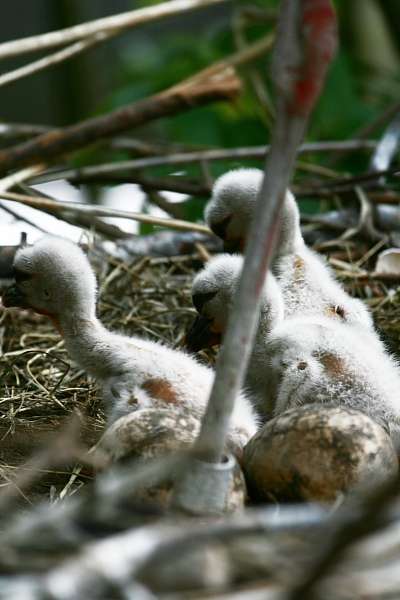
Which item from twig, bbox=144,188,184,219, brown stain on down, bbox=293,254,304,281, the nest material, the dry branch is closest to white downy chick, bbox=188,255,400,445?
brown stain on down, bbox=293,254,304,281

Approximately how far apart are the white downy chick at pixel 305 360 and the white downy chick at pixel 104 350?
0.09 m

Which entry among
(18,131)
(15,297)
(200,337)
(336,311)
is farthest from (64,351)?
(18,131)

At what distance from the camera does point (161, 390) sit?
201cm

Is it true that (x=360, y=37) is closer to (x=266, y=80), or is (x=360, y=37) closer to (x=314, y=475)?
(x=266, y=80)

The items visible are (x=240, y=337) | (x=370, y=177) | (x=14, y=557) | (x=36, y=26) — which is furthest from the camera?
(x=36, y=26)

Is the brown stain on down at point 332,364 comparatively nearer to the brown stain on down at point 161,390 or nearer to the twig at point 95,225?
the brown stain on down at point 161,390

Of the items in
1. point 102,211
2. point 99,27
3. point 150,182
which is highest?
point 99,27

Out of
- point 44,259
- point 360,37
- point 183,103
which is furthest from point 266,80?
point 44,259

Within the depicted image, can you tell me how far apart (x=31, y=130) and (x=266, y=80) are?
1.39m

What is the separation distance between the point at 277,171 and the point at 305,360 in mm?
803

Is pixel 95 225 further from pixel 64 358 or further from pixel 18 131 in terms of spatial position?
pixel 64 358

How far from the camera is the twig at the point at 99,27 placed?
3.05 metres

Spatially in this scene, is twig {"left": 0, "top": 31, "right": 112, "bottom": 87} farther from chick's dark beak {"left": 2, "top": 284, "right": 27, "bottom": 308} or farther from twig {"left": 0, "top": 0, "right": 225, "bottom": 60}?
chick's dark beak {"left": 2, "top": 284, "right": 27, "bottom": 308}

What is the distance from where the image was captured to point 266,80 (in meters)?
4.87
